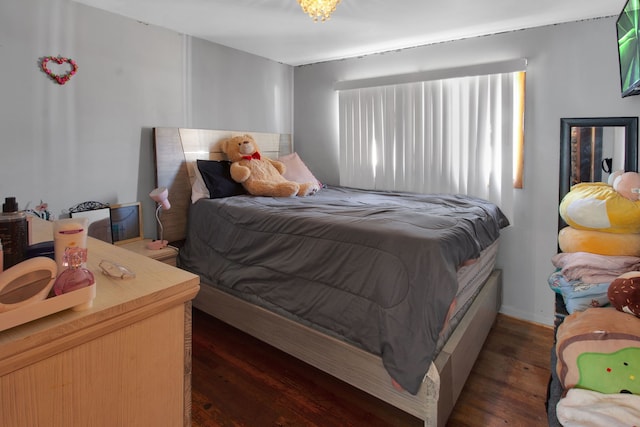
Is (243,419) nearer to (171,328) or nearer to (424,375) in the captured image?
(424,375)

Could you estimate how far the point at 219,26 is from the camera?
2.80 metres

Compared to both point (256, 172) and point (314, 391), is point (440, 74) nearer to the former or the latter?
point (256, 172)

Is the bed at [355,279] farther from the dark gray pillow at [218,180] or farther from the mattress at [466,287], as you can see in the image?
the dark gray pillow at [218,180]

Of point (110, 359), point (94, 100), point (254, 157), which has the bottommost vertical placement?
point (110, 359)

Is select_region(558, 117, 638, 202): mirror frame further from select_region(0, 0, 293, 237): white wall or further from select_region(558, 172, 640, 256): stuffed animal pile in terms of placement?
select_region(0, 0, 293, 237): white wall

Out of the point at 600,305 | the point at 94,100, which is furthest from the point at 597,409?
the point at 94,100

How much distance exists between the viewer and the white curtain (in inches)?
109

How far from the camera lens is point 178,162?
2920 millimetres

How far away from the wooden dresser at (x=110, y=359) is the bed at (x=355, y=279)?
1.06 m

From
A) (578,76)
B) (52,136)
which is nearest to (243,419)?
(52,136)

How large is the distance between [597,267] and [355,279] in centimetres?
100

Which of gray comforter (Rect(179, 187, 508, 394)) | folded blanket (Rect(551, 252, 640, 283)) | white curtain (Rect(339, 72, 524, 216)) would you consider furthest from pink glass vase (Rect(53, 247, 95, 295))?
white curtain (Rect(339, 72, 524, 216))

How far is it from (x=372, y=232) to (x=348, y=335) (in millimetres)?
533

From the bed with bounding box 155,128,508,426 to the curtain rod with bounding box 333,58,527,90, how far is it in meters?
0.99
